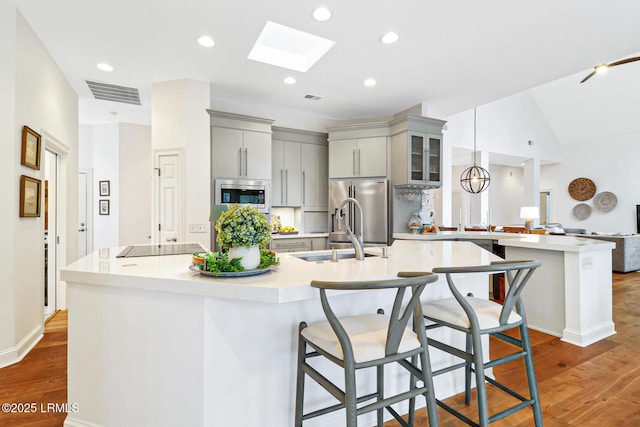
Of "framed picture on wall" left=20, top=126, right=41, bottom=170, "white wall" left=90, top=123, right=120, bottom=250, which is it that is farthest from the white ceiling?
"white wall" left=90, top=123, right=120, bottom=250

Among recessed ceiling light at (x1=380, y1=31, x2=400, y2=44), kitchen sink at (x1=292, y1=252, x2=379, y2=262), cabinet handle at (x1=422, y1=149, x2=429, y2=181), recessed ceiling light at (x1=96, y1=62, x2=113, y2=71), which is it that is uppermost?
recessed ceiling light at (x1=380, y1=31, x2=400, y2=44)

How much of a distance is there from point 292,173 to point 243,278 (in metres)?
3.71

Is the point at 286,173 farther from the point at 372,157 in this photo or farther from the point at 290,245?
the point at 372,157

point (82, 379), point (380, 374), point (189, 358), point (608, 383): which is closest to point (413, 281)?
point (380, 374)

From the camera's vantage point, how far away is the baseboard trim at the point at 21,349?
2500mm

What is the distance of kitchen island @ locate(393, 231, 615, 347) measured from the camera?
115 inches

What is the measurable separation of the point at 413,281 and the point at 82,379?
1.78 meters

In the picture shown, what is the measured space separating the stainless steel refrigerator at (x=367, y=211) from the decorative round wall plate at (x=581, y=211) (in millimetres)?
8322

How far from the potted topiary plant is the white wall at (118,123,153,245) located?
5.18 m

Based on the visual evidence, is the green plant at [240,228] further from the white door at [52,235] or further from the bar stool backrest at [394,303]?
the white door at [52,235]

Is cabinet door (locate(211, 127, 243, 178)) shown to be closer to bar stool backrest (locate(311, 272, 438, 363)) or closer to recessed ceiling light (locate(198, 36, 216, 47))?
recessed ceiling light (locate(198, 36, 216, 47))

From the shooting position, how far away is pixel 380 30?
2877 millimetres

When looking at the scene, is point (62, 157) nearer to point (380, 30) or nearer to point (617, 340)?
point (380, 30)

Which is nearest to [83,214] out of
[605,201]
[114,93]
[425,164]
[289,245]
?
[114,93]
